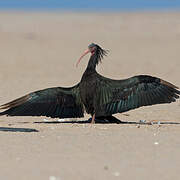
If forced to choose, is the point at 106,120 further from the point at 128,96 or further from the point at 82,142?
the point at 82,142

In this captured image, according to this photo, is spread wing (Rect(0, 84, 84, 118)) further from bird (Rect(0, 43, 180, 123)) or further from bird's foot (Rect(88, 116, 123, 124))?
bird's foot (Rect(88, 116, 123, 124))

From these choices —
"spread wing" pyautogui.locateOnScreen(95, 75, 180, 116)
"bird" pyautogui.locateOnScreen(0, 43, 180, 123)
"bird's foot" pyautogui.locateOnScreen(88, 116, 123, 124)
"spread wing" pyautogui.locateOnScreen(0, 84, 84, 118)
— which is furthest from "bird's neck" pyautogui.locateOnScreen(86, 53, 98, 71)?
"bird's foot" pyautogui.locateOnScreen(88, 116, 123, 124)

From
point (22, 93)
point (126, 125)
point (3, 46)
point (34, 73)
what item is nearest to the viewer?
point (126, 125)

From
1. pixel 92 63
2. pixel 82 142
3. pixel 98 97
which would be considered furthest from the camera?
pixel 92 63

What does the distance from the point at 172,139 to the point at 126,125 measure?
1769 mm

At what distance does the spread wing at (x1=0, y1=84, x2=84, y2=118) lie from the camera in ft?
35.0

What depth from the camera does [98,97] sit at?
34.7 ft

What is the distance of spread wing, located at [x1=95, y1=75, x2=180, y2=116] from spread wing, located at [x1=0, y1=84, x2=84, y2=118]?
39 centimetres

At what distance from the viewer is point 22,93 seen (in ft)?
51.2

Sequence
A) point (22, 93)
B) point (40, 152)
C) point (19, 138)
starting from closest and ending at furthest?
point (40, 152) → point (19, 138) → point (22, 93)

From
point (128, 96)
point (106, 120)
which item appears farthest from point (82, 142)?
point (106, 120)

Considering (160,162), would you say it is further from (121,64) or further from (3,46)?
(3,46)

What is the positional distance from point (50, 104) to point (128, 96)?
125 centimetres

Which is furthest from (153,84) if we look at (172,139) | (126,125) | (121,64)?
(121,64)
